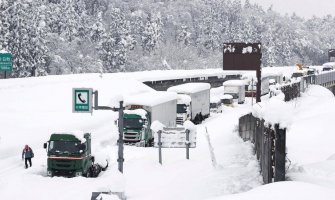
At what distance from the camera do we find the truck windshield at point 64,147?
22.3m

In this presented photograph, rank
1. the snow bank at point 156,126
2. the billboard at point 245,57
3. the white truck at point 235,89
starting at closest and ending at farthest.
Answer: the snow bank at point 156,126
the billboard at point 245,57
the white truck at point 235,89

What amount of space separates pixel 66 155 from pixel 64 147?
40cm

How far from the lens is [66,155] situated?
22281 millimetres

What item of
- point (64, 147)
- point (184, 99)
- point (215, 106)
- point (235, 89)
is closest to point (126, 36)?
point (235, 89)

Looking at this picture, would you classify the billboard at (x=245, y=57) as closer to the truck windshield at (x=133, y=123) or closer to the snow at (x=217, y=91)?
the truck windshield at (x=133, y=123)

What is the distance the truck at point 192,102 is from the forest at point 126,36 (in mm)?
33608

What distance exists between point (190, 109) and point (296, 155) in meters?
26.9

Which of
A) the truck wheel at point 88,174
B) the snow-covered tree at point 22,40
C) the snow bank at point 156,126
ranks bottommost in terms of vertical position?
the truck wheel at point 88,174

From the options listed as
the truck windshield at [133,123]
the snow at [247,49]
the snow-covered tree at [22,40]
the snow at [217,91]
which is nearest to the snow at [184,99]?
the snow at [247,49]

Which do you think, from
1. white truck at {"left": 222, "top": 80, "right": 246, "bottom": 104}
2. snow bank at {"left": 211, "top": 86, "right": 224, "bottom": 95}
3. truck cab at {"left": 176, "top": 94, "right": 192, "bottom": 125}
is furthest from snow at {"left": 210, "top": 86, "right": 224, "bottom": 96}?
truck cab at {"left": 176, "top": 94, "right": 192, "bottom": 125}

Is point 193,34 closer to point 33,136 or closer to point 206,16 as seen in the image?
point 206,16

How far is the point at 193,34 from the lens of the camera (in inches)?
6727

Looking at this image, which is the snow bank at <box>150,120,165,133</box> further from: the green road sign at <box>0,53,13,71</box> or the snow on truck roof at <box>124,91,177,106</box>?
the green road sign at <box>0,53,13,71</box>

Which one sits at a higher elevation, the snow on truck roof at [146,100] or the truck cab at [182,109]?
the snow on truck roof at [146,100]
